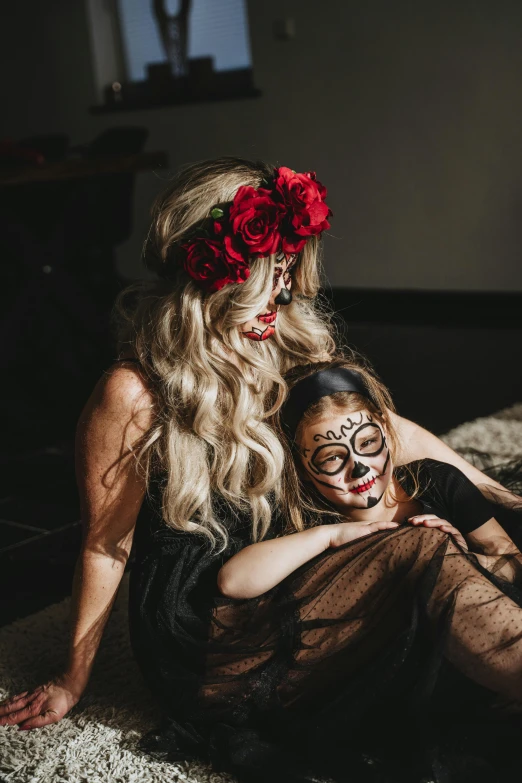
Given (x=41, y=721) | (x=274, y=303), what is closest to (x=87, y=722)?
(x=41, y=721)

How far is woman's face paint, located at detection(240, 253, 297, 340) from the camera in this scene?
1.58m

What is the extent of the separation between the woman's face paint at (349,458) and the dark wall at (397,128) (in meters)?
3.84

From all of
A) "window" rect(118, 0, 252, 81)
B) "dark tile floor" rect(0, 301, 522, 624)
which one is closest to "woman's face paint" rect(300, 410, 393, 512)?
"dark tile floor" rect(0, 301, 522, 624)

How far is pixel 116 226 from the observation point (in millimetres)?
4785

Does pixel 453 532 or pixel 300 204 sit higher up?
pixel 300 204

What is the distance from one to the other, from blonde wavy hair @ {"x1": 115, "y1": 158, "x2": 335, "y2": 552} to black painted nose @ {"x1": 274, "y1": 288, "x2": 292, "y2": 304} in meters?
0.05

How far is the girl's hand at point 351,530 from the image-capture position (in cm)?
142

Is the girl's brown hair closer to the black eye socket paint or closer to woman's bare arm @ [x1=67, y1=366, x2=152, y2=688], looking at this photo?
the black eye socket paint

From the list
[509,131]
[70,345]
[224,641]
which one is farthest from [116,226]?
[224,641]

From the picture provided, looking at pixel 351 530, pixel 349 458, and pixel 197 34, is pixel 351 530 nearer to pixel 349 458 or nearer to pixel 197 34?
pixel 349 458

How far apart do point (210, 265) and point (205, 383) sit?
203mm

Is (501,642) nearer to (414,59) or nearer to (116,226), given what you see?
(116,226)

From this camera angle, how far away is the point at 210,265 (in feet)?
4.84

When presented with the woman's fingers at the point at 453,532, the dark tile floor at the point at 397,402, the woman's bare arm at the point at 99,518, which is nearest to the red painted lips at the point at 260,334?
the woman's bare arm at the point at 99,518
